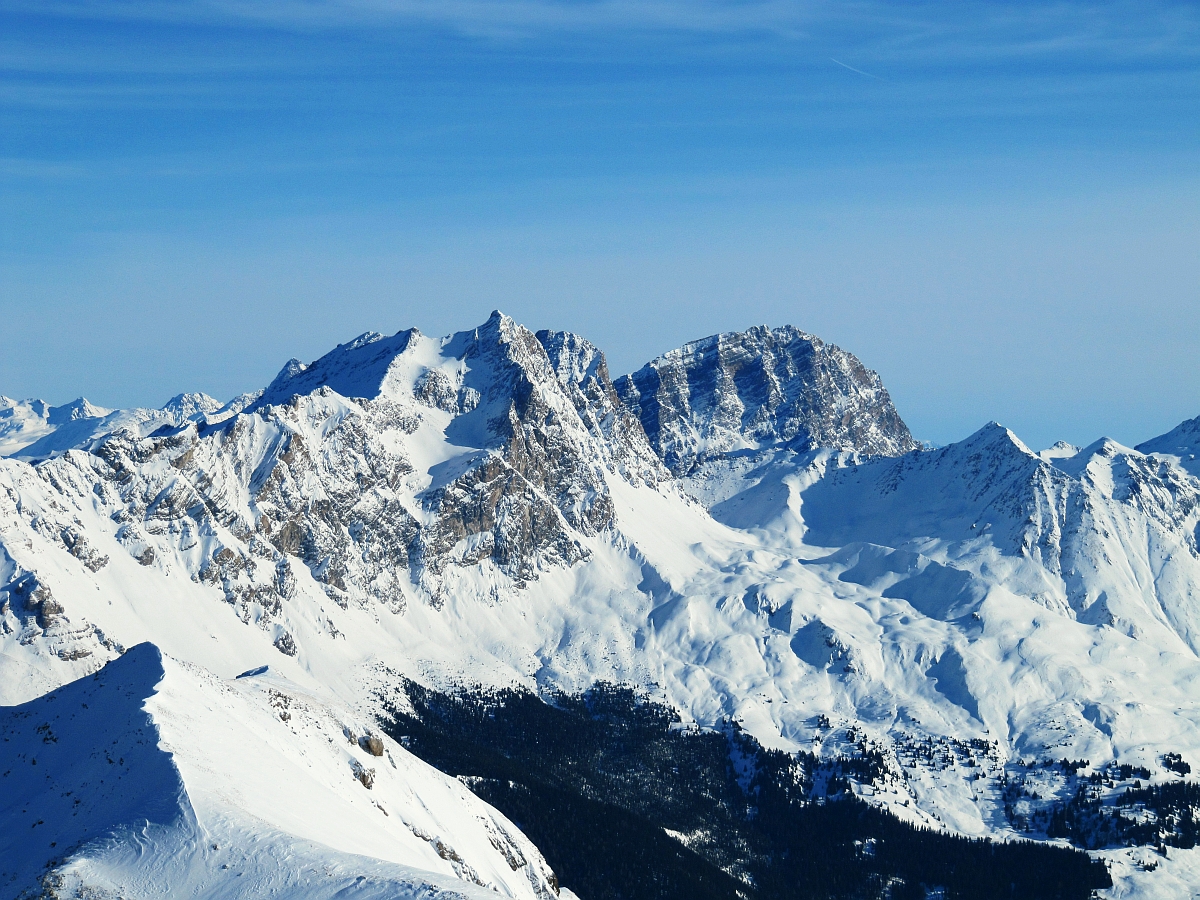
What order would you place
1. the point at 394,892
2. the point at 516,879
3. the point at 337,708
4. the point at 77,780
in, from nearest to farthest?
1. the point at 394,892
2. the point at 77,780
3. the point at 516,879
4. the point at 337,708

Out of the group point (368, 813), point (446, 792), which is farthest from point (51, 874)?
point (446, 792)

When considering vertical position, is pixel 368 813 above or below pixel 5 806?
below

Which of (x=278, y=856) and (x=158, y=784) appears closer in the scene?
(x=278, y=856)

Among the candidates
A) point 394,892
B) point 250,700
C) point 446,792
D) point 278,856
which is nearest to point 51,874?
point 278,856

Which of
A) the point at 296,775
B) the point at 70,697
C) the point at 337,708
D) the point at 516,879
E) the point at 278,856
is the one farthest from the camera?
the point at 337,708

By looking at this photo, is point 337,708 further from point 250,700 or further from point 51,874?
point 51,874

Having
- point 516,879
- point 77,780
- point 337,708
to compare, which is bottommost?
point 516,879

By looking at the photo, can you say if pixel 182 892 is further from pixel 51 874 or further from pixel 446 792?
pixel 446 792
